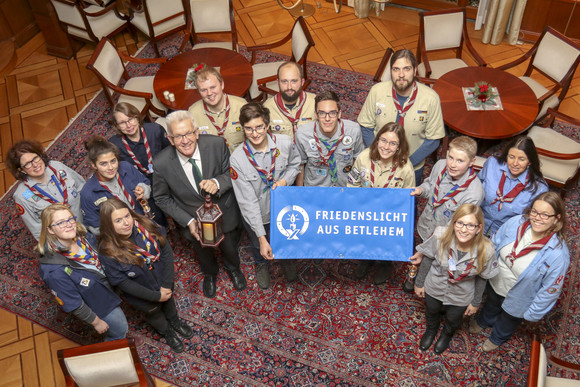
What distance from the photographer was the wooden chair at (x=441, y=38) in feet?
18.3

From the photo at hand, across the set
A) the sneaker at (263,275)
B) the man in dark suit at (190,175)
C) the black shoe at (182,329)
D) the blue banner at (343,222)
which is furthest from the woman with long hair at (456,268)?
the black shoe at (182,329)

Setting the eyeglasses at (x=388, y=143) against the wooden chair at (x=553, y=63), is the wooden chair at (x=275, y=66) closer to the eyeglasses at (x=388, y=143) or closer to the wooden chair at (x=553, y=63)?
the eyeglasses at (x=388, y=143)

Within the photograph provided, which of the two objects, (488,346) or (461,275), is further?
(488,346)

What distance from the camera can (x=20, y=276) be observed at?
4711mm

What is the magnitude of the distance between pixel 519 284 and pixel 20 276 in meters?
4.12

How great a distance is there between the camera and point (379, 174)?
371 centimetres

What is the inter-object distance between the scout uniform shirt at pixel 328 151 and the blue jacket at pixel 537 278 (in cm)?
117

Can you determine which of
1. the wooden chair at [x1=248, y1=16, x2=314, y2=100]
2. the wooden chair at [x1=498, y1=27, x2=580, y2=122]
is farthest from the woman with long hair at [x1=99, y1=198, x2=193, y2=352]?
the wooden chair at [x1=498, y1=27, x2=580, y2=122]

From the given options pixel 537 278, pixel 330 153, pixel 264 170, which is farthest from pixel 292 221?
pixel 537 278

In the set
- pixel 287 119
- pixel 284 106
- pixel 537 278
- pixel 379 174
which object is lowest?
pixel 537 278

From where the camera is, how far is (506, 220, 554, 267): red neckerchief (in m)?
3.24

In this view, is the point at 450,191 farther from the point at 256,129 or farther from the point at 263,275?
the point at 263,275

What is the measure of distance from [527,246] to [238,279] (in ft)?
7.50

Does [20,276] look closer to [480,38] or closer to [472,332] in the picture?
[472,332]
